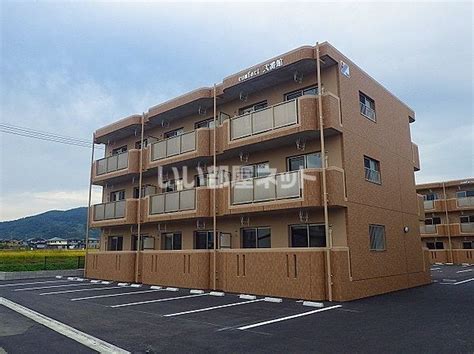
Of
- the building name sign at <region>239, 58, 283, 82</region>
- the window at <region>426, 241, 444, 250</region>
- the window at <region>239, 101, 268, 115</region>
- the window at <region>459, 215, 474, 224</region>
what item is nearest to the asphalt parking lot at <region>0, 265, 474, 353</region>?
the window at <region>239, 101, 268, 115</region>

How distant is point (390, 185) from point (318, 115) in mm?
5449

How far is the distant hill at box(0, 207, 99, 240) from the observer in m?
116

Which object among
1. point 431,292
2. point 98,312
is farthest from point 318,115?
point 98,312

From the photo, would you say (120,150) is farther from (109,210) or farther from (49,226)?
(49,226)

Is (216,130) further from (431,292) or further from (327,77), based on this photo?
(431,292)

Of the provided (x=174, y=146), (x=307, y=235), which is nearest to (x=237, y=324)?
(x=307, y=235)

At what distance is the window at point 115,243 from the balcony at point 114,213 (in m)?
1.44

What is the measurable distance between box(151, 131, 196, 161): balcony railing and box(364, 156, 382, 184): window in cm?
685

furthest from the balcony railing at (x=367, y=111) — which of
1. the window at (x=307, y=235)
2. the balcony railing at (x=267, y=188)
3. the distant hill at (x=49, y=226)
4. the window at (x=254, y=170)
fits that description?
the distant hill at (x=49, y=226)

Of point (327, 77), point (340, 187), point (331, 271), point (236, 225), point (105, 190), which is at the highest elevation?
point (327, 77)

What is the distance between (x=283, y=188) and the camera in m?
12.5

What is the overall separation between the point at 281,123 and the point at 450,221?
85.7 ft

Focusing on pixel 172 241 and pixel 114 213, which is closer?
pixel 172 241

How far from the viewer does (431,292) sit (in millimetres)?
13797
